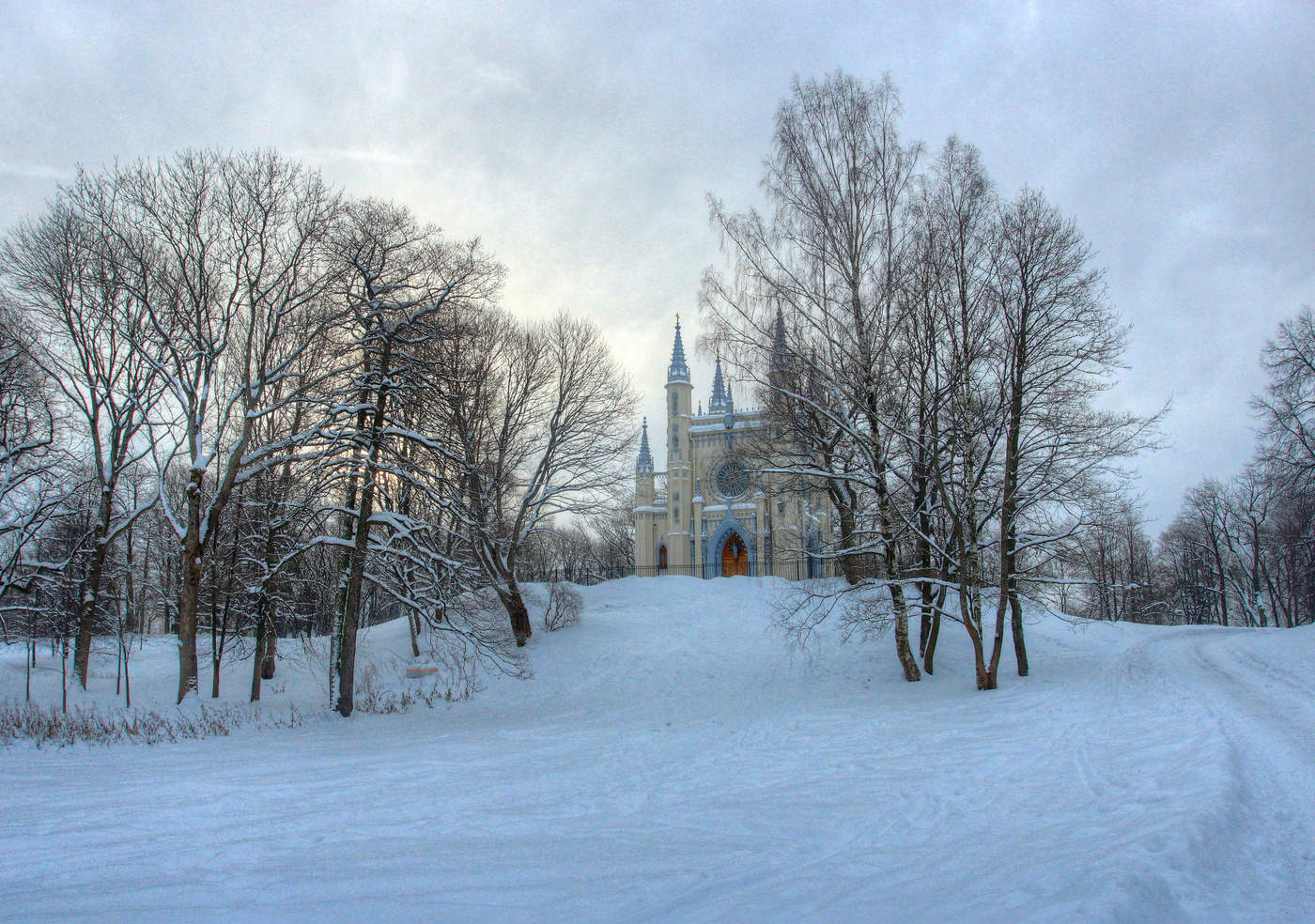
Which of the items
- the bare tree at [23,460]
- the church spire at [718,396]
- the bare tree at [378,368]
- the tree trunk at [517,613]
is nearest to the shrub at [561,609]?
the tree trunk at [517,613]

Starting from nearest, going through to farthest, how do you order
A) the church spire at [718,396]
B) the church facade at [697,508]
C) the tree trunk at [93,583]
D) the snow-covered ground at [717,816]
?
the snow-covered ground at [717,816], the tree trunk at [93,583], the church facade at [697,508], the church spire at [718,396]

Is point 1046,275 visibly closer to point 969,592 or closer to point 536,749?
point 969,592

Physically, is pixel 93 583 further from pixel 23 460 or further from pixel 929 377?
pixel 929 377

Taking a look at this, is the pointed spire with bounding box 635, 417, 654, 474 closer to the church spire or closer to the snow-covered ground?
the church spire

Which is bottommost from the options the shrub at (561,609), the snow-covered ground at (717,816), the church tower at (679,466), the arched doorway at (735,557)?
the snow-covered ground at (717,816)

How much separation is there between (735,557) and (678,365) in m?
13.1

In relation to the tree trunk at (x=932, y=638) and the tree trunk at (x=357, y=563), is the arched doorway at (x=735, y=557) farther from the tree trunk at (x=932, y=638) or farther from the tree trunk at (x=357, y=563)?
the tree trunk at (x=357, y=563)

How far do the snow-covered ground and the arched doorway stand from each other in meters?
33.2

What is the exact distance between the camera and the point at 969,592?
12078 mm

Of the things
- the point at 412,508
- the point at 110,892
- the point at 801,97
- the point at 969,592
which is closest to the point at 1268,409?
the point at 969,592

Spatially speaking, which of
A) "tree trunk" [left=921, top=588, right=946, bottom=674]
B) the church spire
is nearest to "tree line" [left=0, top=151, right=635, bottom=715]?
"tree trunk" [left=921, top=588, right=946, bottom=674]

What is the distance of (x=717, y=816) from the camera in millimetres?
5195

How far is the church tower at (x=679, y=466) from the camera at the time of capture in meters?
44.8

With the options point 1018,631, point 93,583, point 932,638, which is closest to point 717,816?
point 932,638
